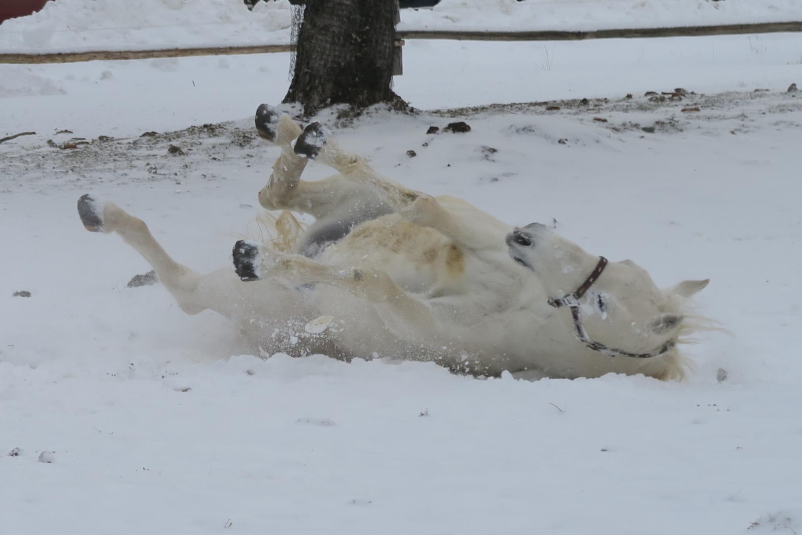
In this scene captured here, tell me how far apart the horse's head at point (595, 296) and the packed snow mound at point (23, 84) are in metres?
9.61

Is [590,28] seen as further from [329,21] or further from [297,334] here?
[297,334]

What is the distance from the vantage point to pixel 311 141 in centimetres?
380

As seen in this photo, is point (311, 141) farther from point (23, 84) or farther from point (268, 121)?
point (23, 84)

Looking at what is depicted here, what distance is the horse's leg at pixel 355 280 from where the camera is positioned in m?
3.16

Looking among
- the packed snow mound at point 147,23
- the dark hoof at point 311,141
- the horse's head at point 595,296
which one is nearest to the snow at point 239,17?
the packed snow mound at point 147,23

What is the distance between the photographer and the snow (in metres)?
13.6

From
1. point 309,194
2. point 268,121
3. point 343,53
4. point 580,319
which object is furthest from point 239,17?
point 580,319

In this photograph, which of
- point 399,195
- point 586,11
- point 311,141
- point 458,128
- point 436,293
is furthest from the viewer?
point 586,11

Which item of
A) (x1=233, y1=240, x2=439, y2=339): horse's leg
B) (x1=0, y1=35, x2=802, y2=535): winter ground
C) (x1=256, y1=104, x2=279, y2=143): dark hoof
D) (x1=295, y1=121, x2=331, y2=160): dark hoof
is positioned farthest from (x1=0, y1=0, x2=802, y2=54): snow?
(x1=233, y1=240, x2=439, y2=339): horse's leg

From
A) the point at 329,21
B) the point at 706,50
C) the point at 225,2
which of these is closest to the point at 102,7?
the point at 225,2

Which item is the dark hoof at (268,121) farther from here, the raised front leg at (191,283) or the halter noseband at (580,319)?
the halter noseband at (580,319)

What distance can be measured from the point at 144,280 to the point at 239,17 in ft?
41.3

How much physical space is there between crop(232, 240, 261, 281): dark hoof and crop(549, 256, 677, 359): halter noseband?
1168 millimetres

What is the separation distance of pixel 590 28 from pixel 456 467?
7398 millimetres
